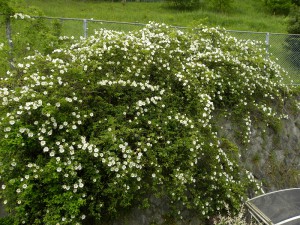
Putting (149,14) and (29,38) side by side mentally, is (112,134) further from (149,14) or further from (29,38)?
(149,14)

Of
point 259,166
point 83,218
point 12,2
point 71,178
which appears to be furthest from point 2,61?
point 259,166

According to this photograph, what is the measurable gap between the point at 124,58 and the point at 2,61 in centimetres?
228

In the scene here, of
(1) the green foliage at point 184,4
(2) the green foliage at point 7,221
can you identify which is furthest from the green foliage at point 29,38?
(1) the green foliage at point 184,4

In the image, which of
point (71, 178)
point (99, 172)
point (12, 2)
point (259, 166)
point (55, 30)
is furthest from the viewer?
point (259, 166)

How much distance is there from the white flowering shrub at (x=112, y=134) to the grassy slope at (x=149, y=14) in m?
8.75

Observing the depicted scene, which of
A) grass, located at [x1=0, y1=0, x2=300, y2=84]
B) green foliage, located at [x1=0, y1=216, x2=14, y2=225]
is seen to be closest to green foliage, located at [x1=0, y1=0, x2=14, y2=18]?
green foliage, located at [x1=0, y1=216, x2=14, y2=225]

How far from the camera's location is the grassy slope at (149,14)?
14.5 metres

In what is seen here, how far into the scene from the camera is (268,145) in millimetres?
7426

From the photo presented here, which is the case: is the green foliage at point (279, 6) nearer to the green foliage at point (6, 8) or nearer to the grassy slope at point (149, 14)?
the grassy slope at point (149, 14)

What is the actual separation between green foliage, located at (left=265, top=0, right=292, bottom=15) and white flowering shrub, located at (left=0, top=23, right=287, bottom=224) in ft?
49.8

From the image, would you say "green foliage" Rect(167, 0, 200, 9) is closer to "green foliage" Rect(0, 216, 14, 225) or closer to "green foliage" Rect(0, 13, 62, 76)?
"green foliage" Rect(0, 13, 62, 76)

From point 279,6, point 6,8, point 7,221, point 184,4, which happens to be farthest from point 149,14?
point 7,221

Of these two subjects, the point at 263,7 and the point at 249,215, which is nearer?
the point at 249,215

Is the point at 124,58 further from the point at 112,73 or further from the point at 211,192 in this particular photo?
the point at 211,192
